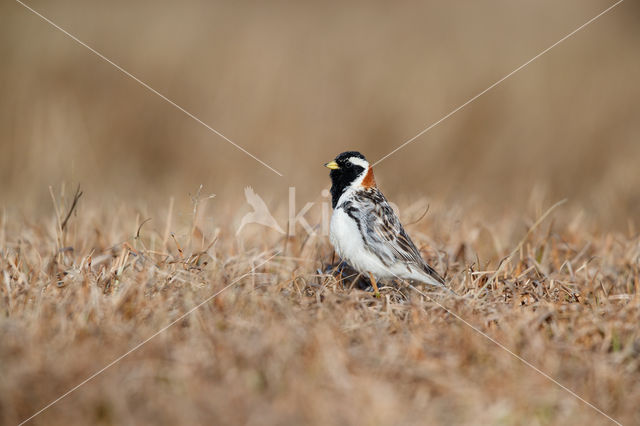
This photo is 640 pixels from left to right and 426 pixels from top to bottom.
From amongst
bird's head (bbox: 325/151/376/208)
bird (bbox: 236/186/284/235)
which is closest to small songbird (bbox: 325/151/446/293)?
bird's head (bbox: 325/151/376/208)

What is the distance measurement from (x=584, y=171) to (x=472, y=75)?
243cm

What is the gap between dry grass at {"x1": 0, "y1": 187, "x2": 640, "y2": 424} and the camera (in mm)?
2395

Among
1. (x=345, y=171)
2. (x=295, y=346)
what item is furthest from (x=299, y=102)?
(x=295, y=346)

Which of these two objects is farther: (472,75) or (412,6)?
(412,6)

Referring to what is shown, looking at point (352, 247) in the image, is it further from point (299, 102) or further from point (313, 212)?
point (299, 102)

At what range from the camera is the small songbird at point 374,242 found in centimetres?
402

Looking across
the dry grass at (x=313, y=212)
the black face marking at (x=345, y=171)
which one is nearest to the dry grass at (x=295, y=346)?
the dry grass at (x=313, y=212)

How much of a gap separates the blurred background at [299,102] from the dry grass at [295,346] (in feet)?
15.5

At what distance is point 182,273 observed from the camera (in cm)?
355

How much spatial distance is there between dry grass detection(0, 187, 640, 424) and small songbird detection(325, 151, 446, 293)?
10.7 inches

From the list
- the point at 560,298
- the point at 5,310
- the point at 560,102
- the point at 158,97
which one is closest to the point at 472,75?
the point at 560,102

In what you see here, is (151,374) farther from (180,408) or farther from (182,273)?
(182,273)

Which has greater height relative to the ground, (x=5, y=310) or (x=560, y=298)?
(x=560, y=298)

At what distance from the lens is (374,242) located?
4.11 metres
